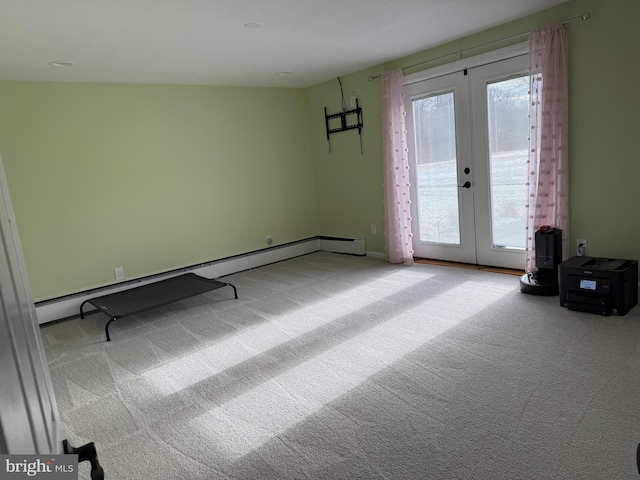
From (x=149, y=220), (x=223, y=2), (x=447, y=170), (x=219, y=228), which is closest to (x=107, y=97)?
(x=149, y=220)

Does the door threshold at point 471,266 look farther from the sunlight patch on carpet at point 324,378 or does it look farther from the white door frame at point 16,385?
the white door frame at point 16,385

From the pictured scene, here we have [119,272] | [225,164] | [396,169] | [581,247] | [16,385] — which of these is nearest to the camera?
[16,385]

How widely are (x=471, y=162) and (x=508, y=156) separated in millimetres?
392

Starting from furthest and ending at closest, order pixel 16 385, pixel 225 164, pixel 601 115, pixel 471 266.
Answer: pixel 225 164, pixel 471 266, pixel 601 115, pixel 16 385

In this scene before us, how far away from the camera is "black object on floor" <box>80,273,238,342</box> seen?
385 cm

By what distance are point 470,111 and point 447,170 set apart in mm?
661

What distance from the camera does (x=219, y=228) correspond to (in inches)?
214

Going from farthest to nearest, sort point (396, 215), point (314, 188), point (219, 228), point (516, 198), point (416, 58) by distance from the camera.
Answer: point (314, 188) < point (219, 228) < point (396, 215) < point (416, 58) < point (516, 198)

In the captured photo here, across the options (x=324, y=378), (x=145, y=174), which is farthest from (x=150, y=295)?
(x=324, y=378)

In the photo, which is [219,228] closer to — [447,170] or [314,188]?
[314,188]

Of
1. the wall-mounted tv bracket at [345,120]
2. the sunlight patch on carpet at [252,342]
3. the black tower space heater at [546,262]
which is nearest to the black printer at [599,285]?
the black tower space heater at [546,262]

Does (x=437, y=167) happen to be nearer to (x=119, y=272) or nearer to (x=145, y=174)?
(x=145, y=174)

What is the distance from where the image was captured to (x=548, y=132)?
3.77 metres

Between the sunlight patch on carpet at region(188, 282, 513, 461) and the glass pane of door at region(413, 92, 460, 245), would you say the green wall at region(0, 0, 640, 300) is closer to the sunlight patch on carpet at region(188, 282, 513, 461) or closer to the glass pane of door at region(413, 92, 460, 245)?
the glass pane of door at region(413, 92, 460, 245)
